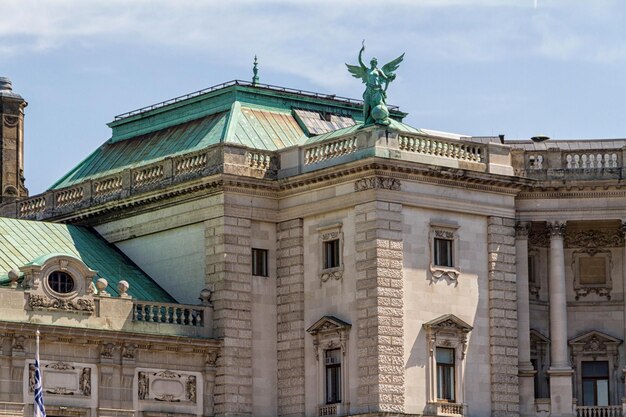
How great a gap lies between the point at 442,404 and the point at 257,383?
7.12 meters

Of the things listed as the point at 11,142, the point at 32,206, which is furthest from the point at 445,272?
the point at 11,142

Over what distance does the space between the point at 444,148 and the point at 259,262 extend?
8.11m

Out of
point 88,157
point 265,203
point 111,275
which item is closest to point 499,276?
point 265,203

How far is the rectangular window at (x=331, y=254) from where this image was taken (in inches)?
3095

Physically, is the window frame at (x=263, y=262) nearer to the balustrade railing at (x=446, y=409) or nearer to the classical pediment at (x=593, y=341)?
the balustrade railing at (x=446, y=409)

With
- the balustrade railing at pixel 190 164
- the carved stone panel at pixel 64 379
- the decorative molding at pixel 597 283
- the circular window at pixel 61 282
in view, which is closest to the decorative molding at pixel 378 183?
the balustrade railing at pixel 190 164

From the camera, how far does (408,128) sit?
82.8 m

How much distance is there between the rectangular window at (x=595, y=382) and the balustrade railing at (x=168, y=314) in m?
15.0

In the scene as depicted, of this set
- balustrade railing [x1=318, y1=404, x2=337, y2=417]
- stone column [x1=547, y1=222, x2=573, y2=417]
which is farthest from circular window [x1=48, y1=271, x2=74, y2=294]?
stone column [x1=547, y1=222, x2=573, y2=417]

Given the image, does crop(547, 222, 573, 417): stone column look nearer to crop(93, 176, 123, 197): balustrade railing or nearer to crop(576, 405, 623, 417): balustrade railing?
crop(576, 405, 623, 417): balustrade railing

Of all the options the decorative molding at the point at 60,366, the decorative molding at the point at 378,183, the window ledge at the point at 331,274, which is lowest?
the decorative molding at the point at 60,366

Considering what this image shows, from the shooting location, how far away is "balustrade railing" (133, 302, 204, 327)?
7806 cm

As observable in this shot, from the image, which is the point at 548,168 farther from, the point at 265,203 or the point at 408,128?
the point at 265,203

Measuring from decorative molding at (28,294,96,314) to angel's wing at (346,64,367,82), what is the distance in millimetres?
13104
